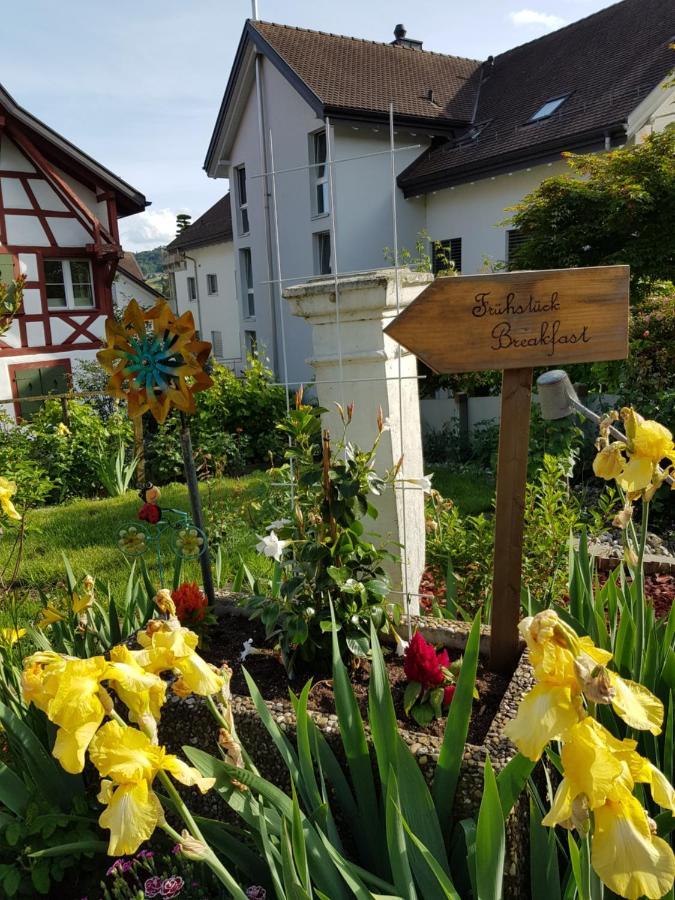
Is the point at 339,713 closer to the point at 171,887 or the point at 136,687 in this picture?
the point at 171,887

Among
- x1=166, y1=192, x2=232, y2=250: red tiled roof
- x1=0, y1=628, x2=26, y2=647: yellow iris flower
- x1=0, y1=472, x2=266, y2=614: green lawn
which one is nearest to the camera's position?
x1=0, y1=628, x2=26, y2=647: yellow iris flower

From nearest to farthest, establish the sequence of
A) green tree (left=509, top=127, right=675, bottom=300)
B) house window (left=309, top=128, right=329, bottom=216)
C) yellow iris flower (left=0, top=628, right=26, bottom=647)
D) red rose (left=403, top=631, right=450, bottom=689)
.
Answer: red rose (left=403, top=631, right=450, bottom=689)
yellow iris flower (left=0, top=628, right=26, bottom=647)
green tree (left=509, top=127, right=675, bottom=300)
house window (left=309, top=128, right=329, bottom=216)

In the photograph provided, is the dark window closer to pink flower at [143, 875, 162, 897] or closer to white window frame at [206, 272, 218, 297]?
white window frame at [206, 272, 218, 297]

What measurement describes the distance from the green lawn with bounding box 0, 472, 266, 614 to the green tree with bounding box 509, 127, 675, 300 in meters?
4.93

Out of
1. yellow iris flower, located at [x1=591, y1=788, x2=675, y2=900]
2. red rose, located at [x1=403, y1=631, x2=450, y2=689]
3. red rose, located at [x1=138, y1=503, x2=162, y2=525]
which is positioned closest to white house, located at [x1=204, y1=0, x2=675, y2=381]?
red rose, located at [x1=138, y1=503, x2=162, y2=525]

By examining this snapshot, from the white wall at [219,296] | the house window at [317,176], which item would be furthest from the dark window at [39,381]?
the white wall at [219,296]

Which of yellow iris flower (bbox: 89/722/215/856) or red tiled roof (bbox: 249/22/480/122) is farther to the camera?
red tiled roof (bbox: 249/22/480/122)

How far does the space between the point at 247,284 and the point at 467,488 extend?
12.3 metres

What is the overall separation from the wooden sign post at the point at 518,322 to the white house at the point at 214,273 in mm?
17605

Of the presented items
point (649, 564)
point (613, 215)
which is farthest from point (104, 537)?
point (613, 215)

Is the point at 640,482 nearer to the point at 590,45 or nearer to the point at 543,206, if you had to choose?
the point at 543,206

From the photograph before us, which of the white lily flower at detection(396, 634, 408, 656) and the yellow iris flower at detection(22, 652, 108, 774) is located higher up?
the yellow iris flower at detection(22, 652, 108, 774)

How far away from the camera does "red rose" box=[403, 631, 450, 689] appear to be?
1.68m

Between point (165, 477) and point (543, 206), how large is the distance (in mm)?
5721
